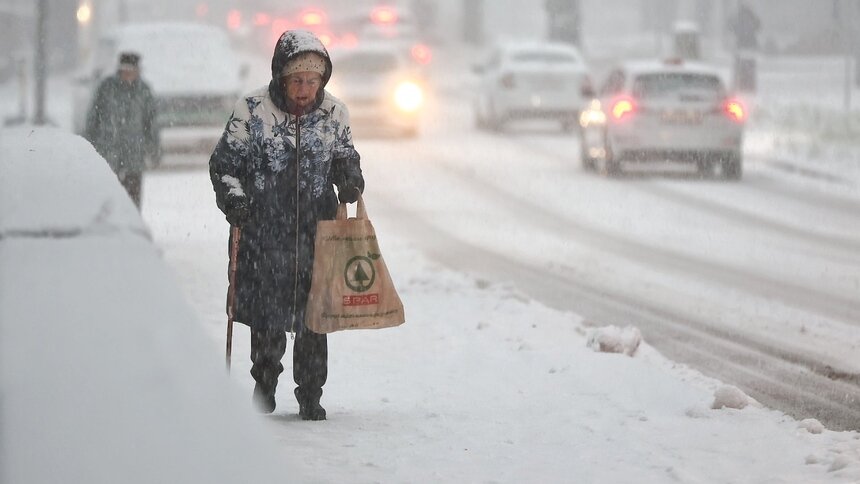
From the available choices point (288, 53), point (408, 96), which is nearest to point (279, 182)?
point (288, 53)

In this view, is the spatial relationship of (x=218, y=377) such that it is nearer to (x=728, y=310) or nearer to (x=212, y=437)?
(x=212, y=437)

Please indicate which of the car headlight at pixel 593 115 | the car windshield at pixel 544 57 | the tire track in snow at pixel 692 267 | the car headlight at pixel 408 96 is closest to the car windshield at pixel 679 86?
the car headlight at pixel 593 115

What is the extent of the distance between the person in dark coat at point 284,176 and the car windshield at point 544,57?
2533 centimetres

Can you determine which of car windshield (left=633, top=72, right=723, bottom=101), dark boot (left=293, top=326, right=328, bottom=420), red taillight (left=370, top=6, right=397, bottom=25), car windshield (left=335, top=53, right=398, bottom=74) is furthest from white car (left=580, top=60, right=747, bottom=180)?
red taillight (left=370, top=6, right=397, bottom=25)

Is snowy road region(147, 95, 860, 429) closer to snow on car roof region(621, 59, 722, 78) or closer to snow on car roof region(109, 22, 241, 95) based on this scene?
snow on car roof region(109, 22, 241, 95)

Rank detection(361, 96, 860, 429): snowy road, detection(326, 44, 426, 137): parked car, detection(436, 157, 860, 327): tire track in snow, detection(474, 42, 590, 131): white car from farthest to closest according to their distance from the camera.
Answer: detection(474, 42, 590, 131): white car
detection(326, 44, 426, 137): parked car
detection(436, 157, 860, 327): tire track in snow
detection(361, 96, 860, 429): snowy road

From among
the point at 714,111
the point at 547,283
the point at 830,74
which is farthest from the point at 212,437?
the point at 830,74

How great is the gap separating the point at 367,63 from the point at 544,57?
14.2 ft

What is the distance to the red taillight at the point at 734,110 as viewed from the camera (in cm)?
2178

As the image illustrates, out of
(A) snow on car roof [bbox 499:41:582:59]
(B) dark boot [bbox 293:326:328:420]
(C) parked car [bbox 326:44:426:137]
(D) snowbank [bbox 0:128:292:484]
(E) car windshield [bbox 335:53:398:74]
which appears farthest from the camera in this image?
(A) snow on car roof [bbox 499:41:582:59]

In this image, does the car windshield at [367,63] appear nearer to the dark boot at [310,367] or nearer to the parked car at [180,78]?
the parked car at [180,78]

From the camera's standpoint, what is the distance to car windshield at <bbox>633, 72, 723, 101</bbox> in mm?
22000

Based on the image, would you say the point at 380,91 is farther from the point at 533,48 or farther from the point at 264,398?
the point at 264,398

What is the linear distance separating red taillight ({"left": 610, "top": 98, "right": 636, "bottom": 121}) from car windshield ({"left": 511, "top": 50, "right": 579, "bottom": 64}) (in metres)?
9.50
